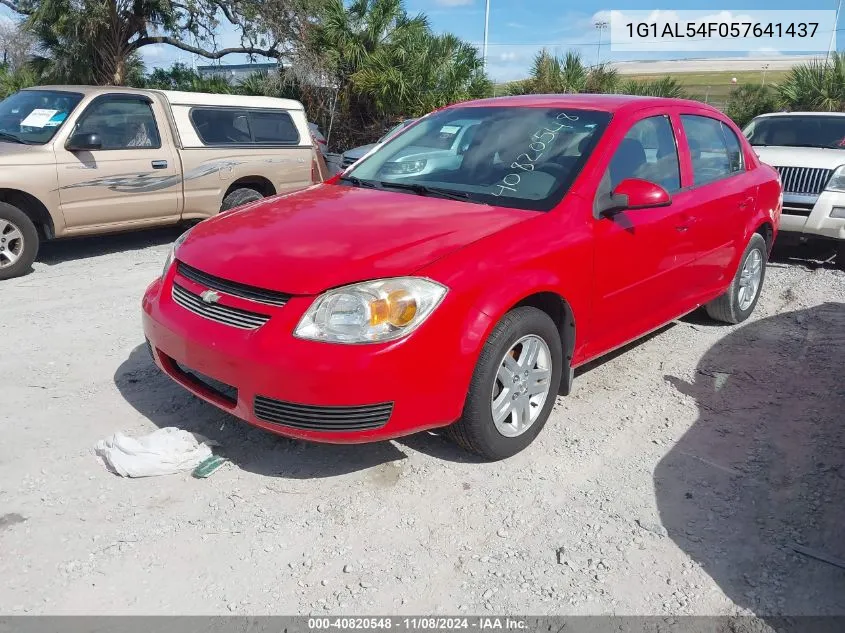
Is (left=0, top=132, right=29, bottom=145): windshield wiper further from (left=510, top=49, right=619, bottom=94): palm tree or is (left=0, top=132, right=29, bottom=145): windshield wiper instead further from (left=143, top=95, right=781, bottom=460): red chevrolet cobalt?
(left=510, top=49, right=619, bottom=94): palm tree

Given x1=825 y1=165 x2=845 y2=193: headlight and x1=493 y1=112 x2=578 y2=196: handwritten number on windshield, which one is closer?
x1=493 y1=112 x2=578 y2=196: handwritten number on windshield

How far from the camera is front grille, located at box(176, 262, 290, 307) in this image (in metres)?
3.00

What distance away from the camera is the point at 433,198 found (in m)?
3.79

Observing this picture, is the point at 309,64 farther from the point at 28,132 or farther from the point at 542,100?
the point at 542,100

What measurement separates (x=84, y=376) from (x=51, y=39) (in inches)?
553

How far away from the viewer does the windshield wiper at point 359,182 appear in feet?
13.8

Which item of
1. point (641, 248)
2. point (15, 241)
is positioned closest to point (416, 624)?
point (641, 248)

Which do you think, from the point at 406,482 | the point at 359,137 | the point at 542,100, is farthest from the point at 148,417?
the point at 359,137

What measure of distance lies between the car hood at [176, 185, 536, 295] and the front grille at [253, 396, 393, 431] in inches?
19.1

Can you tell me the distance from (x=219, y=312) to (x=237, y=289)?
5.5 inches

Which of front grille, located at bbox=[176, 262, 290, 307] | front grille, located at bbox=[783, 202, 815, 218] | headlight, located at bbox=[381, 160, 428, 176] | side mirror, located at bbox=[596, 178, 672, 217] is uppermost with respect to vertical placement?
headlight, located at bbox=[381, 160, 428, 176]

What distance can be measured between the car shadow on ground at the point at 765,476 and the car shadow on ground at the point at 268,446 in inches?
43.2

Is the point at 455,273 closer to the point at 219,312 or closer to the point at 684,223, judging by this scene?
the point at 219,312


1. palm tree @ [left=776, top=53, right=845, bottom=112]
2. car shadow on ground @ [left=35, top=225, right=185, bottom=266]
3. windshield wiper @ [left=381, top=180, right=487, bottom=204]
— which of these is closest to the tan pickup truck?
car shadow on ground @ [left=35, top=225, right=185, bottom=266]
